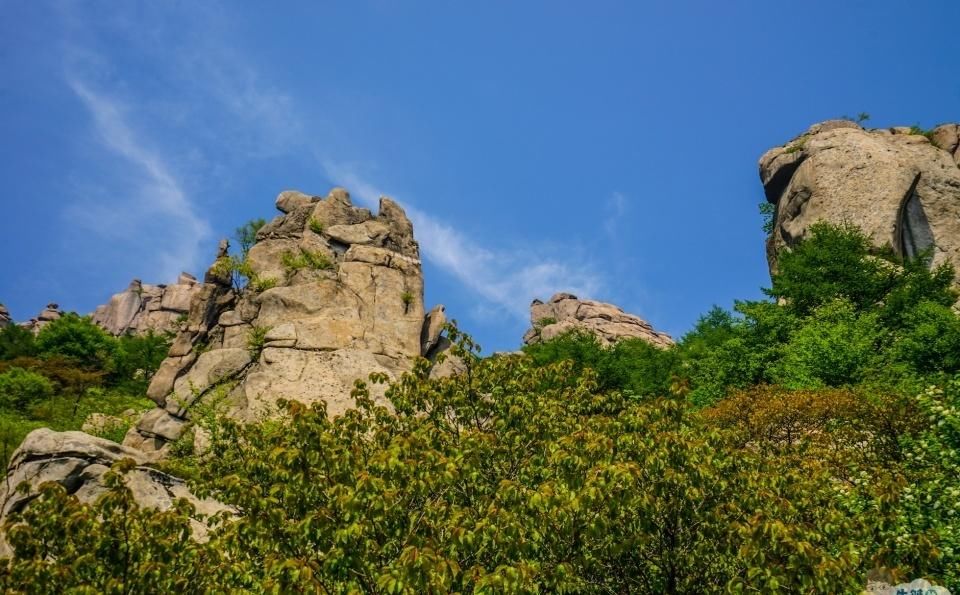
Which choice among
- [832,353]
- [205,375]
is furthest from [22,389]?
[832,353]

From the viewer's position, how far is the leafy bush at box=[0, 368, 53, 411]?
48906 millimetres

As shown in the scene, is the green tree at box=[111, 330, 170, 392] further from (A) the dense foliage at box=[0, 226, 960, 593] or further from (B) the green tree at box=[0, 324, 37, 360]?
(A) the dense foliage at box=[0, 226, 960, 593]

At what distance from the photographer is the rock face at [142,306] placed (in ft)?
395

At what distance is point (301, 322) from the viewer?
43.9 metres

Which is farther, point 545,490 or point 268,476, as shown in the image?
point 268,476

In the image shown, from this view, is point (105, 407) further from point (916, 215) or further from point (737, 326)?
point (916, 215)

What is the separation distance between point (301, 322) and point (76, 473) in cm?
1858

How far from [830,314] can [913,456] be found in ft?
75.2

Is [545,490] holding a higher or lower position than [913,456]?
lower

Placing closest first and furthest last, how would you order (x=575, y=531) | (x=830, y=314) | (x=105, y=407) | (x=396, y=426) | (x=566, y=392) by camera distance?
(x=575, y=531) < (x=396, y=426) < (x=566, y=392) < (x=830, y=314) < (x=105, y=407)

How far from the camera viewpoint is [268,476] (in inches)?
539

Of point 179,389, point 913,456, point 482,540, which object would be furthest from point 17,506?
point 913,456

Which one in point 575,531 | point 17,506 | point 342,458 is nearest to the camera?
point 575,531


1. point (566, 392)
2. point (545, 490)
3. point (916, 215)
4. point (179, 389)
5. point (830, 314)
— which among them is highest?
point (916, 215)
